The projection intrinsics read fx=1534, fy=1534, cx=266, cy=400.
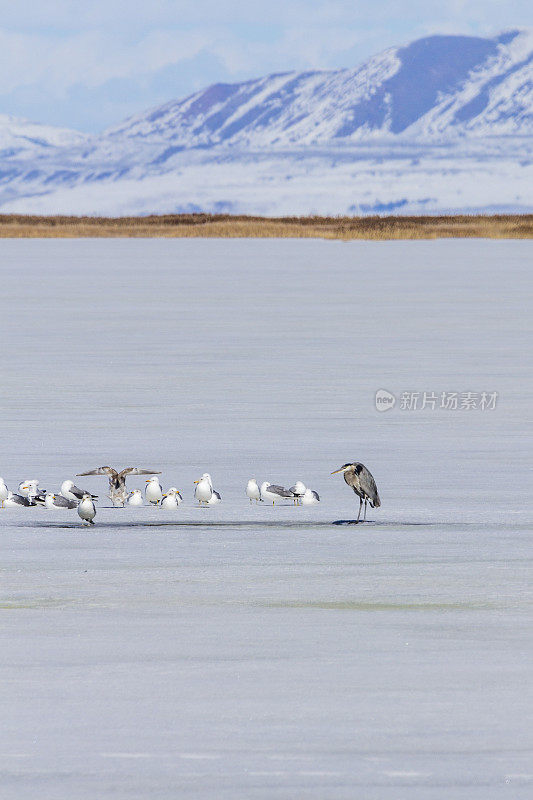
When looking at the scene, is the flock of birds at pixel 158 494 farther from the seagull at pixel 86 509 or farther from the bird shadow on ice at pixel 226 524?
the bird shadow on ice at pixel 226 524

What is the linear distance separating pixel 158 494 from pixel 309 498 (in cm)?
101

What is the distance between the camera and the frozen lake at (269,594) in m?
5.53

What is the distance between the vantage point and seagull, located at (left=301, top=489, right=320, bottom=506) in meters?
10.2

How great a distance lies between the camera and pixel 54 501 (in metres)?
9.91

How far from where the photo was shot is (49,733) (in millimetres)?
5781

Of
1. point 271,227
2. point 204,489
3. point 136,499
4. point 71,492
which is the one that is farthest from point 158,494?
point 271,227

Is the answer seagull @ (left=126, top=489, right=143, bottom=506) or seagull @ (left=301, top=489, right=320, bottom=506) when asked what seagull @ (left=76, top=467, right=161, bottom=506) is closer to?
seagull @ (left=126, top=489, right=143, bottom=506)

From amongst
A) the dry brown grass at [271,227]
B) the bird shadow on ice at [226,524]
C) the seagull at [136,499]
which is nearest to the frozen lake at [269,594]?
the bird shadow on ice at [226,524]

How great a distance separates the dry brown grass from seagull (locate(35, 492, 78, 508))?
66972 mm

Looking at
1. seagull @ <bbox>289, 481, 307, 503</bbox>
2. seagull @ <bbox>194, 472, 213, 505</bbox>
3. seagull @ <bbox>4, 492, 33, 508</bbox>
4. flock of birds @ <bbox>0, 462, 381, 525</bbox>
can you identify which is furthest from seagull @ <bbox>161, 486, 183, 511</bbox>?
seagull @ <bbox>4, 492, 33, 508</bbox>

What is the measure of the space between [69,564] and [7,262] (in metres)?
48.4

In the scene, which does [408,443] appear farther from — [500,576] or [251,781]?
[251,781]

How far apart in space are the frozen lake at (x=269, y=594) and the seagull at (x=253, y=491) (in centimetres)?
11

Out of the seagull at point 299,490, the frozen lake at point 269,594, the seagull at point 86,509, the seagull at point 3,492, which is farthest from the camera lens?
the seagull at point 299,490
